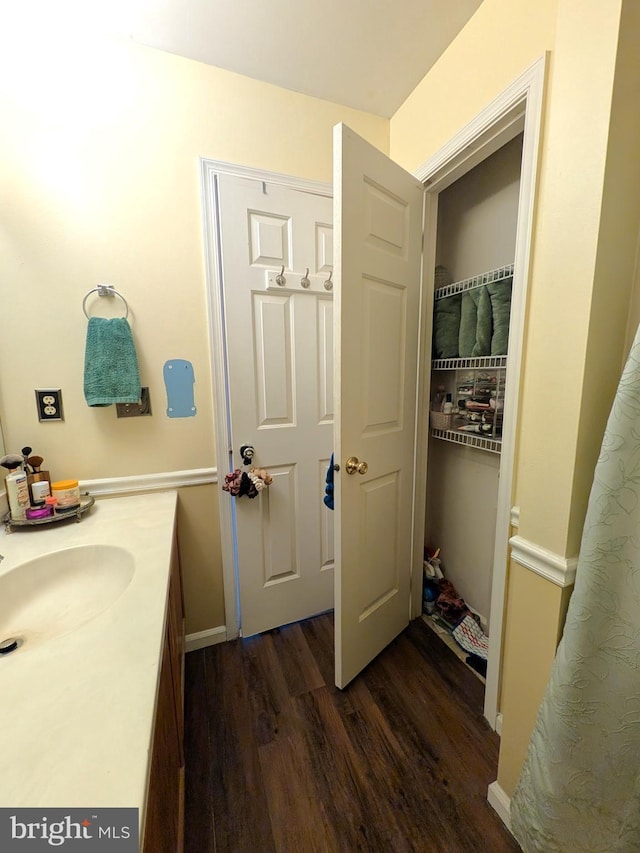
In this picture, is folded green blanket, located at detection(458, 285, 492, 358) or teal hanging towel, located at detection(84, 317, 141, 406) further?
folded green blanket, located at detection(458, 285, 492, 358)

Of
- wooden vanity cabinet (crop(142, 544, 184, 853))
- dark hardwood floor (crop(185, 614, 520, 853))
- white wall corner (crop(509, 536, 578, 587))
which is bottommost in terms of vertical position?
dark hardwood floor (crop(185, 614, 520, 853))

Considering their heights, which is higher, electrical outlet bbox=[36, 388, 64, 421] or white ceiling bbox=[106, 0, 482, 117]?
white ceiling bbox=[106, 0, 482, 117]

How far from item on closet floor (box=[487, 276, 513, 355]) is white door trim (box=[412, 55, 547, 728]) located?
30 centimetres

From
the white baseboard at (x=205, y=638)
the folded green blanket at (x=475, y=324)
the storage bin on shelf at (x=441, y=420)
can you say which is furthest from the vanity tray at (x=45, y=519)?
the folded green blanket at (x=475, y=324)

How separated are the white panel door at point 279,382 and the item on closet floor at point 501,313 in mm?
709

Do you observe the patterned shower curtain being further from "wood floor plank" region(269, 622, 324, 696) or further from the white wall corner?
"wood floor plank" region(269, 622, 324, 696)

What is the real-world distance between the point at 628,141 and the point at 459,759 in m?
1.79

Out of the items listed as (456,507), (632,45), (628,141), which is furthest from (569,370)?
(456,507)

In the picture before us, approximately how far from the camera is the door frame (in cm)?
138

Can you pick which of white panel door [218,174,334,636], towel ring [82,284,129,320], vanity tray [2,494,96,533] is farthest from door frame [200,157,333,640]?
vanity tray [2,494,96,533]

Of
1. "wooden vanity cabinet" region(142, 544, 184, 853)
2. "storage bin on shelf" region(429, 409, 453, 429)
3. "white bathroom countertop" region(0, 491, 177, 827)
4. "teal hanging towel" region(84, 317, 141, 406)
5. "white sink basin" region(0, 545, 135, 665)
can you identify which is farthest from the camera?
"storage bin on shelf" region(429, 409, 453, 429)

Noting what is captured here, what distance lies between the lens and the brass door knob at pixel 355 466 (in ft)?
4.14

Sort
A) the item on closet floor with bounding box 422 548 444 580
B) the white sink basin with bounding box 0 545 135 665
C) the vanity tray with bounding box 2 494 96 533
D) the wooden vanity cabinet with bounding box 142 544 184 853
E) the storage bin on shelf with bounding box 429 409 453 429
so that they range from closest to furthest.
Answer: the wooden vanity cabinet with bounding box 142 544 184 853 < the white sink basin with bounding box 0 545 135 665 < the vanity tray with bounding box 2 494 96 533 < the storage bin on shelf with bounding box 429 409 453 429 < the item on closet floor with bounding box 422 548 444 580

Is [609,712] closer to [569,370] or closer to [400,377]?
[569,370]
